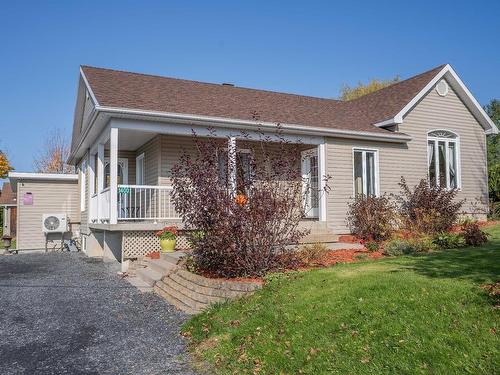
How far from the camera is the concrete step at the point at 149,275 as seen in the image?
9.22 m

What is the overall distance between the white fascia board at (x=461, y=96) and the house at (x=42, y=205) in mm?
13502

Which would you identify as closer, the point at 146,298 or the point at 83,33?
the point at 146,298

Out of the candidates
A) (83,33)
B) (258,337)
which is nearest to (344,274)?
(258,337)

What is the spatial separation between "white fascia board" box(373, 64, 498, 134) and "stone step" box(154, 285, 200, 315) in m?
10.4

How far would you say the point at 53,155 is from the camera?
40.5 meters

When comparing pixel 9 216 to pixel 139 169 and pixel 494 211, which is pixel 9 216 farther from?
pixel 494 211

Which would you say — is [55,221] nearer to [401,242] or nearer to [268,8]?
[268,8]

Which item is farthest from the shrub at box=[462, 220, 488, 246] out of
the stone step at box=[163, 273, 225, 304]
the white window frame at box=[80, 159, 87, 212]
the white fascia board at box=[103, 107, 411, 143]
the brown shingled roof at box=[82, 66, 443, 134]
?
the white window frame at box=[80, 159, 87, 212]

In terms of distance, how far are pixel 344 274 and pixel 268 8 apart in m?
10.4

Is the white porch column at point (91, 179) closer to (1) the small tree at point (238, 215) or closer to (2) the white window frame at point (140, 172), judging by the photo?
(2) the white window frame at point (140, 172)

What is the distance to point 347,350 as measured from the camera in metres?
4.23

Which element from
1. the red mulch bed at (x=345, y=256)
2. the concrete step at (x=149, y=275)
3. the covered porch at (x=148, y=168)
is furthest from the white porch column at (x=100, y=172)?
the red mulch bed at (x=345, y=256)

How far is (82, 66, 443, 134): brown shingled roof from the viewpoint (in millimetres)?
12617

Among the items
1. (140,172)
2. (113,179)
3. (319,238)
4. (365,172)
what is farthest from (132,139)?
(365,172)
